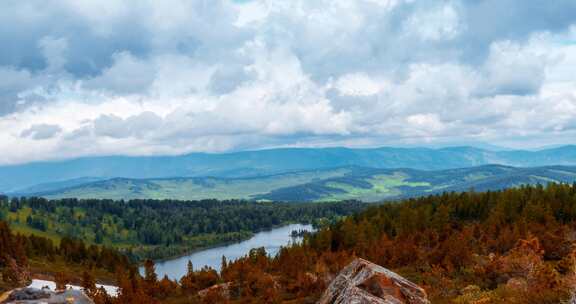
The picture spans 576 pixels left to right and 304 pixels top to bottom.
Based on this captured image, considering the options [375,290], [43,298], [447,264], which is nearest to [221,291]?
[43,298]

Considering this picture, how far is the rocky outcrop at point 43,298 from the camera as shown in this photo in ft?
110

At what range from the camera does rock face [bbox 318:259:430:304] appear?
835 inches

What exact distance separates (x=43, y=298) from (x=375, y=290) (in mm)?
27629

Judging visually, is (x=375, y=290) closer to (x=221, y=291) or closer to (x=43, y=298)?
(x=221, y=291)

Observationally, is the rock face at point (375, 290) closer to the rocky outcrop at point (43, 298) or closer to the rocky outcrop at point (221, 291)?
the rocky outcrop at point (221, 291)

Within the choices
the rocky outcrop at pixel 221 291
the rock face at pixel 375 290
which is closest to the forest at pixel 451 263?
the rocky outcrop at pixel 221 291

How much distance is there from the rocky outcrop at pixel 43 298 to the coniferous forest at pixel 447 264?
272 centimetres

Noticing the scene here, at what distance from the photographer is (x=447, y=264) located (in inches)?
1585

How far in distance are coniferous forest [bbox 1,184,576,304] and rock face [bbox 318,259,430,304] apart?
478cm

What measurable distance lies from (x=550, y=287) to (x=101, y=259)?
127329 millimetres

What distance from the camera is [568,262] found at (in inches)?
1084

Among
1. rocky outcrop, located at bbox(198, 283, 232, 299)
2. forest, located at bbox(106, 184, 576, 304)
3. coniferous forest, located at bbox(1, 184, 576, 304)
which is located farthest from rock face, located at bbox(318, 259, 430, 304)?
rocky outcrop, located at bbox(198, 283, 232, 299)

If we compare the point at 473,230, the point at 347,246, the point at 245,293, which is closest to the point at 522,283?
the point at 245,293

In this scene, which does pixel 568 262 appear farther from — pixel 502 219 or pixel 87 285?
pixel 502 219
